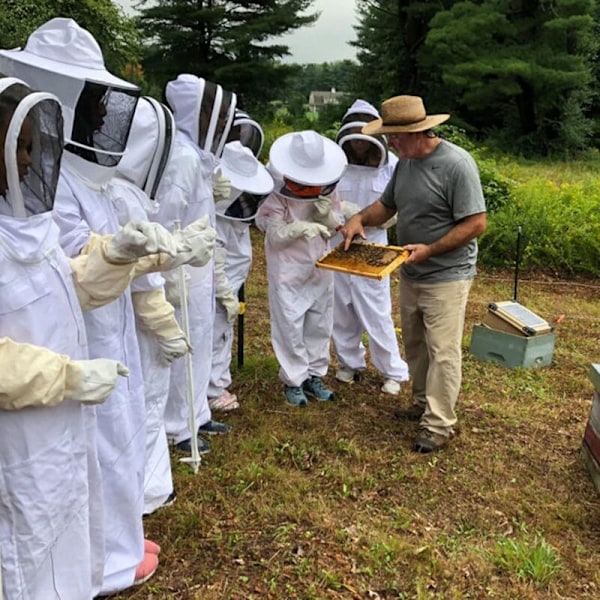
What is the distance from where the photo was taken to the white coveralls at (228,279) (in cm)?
478

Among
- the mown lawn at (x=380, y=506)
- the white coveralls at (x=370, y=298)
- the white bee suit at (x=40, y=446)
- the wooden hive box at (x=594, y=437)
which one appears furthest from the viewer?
the white coveralls at (x=370, y=298)

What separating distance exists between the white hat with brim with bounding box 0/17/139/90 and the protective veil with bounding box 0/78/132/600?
52 centimetres

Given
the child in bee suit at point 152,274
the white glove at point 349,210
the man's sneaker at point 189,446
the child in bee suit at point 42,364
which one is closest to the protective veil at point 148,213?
the child in bee suit at point 152,274

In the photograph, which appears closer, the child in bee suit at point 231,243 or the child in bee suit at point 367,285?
the child in bee suit at point 231,243

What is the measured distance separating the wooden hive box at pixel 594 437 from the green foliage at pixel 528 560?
81 cm

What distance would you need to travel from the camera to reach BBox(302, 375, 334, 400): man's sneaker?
17.4 ft

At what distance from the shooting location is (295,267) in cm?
490

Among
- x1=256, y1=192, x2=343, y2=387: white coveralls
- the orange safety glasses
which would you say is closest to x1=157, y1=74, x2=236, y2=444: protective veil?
the orange safety glasses

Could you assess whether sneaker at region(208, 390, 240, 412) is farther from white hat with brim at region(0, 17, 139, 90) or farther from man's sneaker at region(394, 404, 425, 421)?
white hat with brim at region(0, 17, 139, 90)

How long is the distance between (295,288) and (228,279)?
51cm

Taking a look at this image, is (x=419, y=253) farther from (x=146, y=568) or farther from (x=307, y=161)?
(x=146, y=568)

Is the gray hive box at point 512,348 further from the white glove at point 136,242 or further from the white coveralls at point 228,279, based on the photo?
the white glove at point 136,242

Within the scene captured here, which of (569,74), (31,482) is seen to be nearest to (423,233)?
(31,482)

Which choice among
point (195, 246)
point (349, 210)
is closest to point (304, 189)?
point (349, 210)
